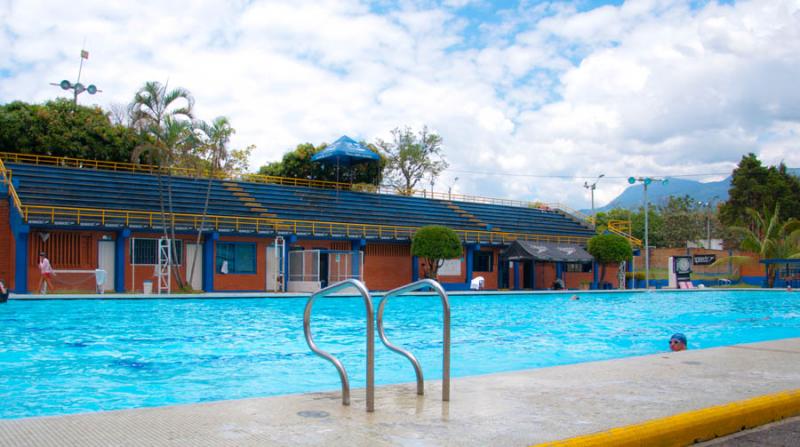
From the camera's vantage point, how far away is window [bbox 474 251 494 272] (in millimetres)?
38875

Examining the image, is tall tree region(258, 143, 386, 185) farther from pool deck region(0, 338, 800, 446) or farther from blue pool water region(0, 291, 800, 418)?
pool deck region(0, 338, 800, 446)

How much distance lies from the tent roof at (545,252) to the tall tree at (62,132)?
20869 millimetres

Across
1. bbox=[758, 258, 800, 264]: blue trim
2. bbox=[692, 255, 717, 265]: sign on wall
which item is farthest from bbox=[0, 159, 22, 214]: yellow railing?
bbox=[758, 258, 800, 264]: blue trim

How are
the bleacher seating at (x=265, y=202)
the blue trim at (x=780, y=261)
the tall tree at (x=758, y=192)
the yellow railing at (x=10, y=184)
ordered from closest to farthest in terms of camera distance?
the yellow railing at (x=10, y=184) < the bleacher seating at (x=265, y=202) < the blue trim at (x=780, y=261) < the tall tree at (x=758, y=192)

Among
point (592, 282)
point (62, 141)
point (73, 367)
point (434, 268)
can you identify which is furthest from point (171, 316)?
point (592, 282)

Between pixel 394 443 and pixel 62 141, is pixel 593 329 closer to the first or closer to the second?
pixel 394 443

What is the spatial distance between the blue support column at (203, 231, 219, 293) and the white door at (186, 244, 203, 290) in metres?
0.25

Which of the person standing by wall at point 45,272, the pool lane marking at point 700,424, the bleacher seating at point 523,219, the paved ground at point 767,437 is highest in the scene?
the bleacher seating at point 523,219

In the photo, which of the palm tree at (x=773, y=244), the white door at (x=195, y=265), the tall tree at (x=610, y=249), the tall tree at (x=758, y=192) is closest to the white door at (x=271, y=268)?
the white door at (x=195, y=265)

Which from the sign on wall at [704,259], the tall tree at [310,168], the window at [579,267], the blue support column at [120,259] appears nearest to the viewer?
the blue support column at [120,259]

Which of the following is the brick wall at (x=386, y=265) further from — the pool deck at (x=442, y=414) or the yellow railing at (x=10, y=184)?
the pool deck at (x=442, y=414)

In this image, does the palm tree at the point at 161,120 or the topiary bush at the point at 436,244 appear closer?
the palm tree at the point at 161,120

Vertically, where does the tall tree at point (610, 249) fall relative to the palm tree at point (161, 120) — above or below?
below

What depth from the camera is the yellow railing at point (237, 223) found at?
26516mm
